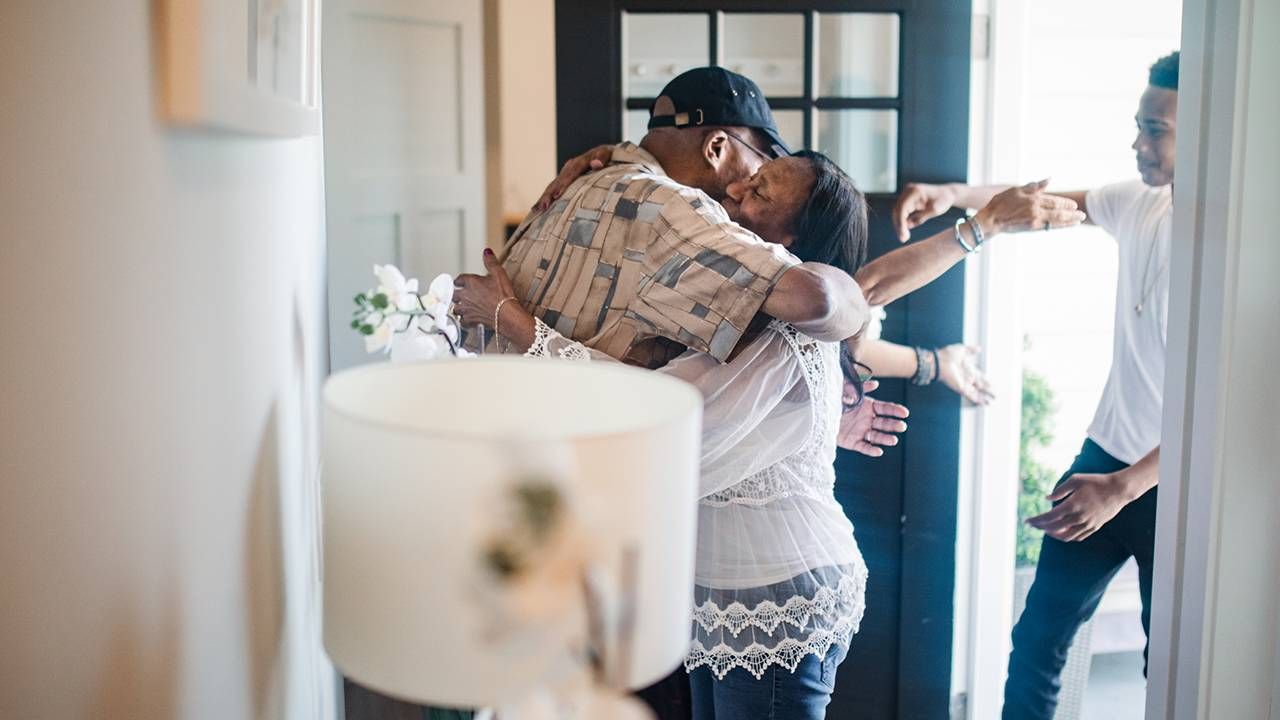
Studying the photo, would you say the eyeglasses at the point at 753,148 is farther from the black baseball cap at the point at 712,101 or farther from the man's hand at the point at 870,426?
the man's hand at the point at 870,426

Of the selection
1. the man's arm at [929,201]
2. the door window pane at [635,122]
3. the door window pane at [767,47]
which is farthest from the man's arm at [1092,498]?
the door window pane at [635,122]

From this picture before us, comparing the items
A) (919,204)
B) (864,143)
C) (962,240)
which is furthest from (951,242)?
(864,143)

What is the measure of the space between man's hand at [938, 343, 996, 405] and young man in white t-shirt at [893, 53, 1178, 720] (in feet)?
0.87

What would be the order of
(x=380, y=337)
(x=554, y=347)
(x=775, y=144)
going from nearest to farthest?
(x=380, y=337) → (x=554, y=347) → (x=775, y=144)

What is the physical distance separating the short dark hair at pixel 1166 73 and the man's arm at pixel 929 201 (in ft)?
1.18

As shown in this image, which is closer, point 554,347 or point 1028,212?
point 554,347

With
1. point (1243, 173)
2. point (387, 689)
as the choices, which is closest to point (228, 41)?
point (387, 689)

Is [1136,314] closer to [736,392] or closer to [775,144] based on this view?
[775,144]

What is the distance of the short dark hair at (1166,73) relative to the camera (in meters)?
2.25

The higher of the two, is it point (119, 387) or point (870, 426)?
point (119, 387)

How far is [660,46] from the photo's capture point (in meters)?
2.49

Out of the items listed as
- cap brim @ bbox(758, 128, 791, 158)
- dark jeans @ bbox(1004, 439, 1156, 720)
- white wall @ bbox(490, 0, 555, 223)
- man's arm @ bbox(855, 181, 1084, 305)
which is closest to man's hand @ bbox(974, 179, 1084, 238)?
man's arm @ bbox(855, 181, 1084, 305)

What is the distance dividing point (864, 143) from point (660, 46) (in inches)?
19.6

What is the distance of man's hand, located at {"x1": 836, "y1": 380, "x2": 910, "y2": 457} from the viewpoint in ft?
7.95
